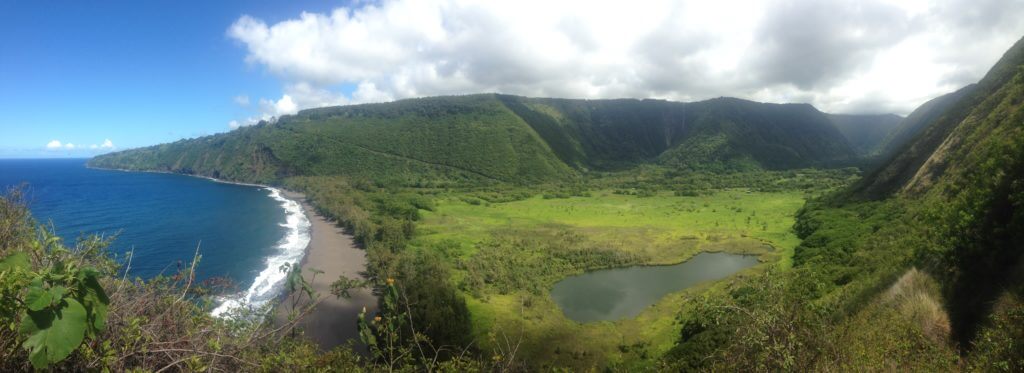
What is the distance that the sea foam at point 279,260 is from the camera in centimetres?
4074

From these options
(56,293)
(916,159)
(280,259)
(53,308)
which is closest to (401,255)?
(280,259)

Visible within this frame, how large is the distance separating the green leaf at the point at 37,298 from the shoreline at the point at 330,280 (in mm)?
5217

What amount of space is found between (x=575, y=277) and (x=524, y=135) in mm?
130037

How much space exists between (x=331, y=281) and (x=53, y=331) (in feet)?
158

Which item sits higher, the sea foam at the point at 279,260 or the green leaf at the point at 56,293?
the green leaf at the point at 56,293

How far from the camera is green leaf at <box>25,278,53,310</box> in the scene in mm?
3265

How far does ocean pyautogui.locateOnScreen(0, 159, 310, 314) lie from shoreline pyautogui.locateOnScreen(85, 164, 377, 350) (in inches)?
95.0

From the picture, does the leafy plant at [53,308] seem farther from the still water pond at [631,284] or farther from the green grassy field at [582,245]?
the still water pond at [631,284]

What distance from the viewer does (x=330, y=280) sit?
159 ft

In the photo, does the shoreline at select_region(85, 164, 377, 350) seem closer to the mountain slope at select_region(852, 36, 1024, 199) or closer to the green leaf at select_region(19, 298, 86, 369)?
the green leaf at select_region(19, 298, 86, 369)

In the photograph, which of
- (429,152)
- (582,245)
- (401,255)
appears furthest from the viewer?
(429,152)

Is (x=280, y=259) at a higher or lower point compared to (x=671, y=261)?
higher

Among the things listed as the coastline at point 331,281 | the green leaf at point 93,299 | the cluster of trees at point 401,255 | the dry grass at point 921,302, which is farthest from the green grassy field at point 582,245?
the coastline at point 331,281

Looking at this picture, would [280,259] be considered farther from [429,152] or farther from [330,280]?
[429,152]
